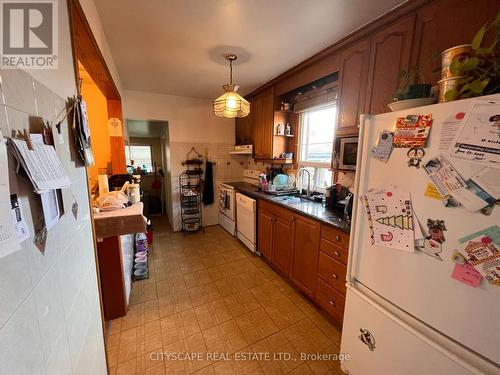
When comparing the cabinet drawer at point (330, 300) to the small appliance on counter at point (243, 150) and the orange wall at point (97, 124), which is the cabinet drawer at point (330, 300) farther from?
the orange wall at point (97, 124)

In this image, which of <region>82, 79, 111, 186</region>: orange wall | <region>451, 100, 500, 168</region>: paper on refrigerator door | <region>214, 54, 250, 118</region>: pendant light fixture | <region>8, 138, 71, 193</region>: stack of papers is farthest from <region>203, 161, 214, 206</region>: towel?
<region>451, 100, 500, 168</region>: paper on refrigerator door

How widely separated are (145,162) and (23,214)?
20.2 feet

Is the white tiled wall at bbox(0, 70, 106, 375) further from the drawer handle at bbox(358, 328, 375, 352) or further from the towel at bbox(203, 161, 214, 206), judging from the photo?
the towel at bbox(203, 161, 214, 206)

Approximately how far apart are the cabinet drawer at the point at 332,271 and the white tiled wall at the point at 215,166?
2.63 meters

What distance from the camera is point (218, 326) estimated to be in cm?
174

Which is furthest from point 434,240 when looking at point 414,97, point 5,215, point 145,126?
point 145,126

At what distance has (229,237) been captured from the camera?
3541 mm

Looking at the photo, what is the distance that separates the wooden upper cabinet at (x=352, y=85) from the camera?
1.70 metres

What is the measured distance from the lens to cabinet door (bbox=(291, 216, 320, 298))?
186 centimetres

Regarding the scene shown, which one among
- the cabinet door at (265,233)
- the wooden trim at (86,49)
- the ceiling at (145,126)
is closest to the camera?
the wooden trim at (86,49)

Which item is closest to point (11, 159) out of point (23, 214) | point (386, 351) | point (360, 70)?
point (23, 214)

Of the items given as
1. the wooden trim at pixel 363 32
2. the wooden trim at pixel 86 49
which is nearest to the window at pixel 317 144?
the wooden trim at pixel 363 32

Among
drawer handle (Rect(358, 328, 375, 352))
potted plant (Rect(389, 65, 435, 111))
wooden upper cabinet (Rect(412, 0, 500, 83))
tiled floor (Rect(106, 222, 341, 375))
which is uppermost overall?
wooden upper cabinet (Rect(412, 0, 500, 83))

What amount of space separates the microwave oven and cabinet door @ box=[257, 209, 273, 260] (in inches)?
40.7
